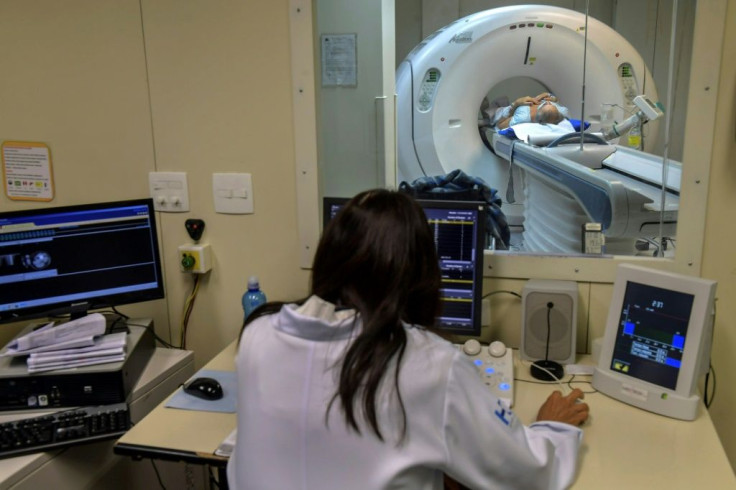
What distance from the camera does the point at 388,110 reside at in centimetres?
199

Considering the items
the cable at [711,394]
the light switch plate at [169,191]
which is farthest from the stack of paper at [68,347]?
the cable at [711,394]

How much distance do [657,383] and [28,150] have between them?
194 centimetres

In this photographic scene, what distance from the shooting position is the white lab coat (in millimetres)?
935

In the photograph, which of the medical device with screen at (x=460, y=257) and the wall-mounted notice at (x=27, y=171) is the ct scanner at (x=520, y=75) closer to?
the medical device with screen at (x=460, y=257)

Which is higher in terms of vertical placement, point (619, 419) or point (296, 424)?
point (296, 424)

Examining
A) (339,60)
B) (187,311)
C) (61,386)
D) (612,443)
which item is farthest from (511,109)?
(61,386)

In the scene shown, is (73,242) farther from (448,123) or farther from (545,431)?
(448,123)

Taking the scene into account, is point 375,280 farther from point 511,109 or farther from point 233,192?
point 511,109

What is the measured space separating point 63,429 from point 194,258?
655 mm

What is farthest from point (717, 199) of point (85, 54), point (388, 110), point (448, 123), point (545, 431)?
Answer: point (85, 54)

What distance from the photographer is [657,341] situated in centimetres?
143

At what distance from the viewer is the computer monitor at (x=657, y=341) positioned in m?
1.37

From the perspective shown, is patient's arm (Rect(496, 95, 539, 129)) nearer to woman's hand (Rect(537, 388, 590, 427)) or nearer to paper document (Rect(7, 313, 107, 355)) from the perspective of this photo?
woman's hand (Rect(537, 388, 590, 427))

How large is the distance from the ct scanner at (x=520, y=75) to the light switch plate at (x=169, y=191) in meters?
0.79
